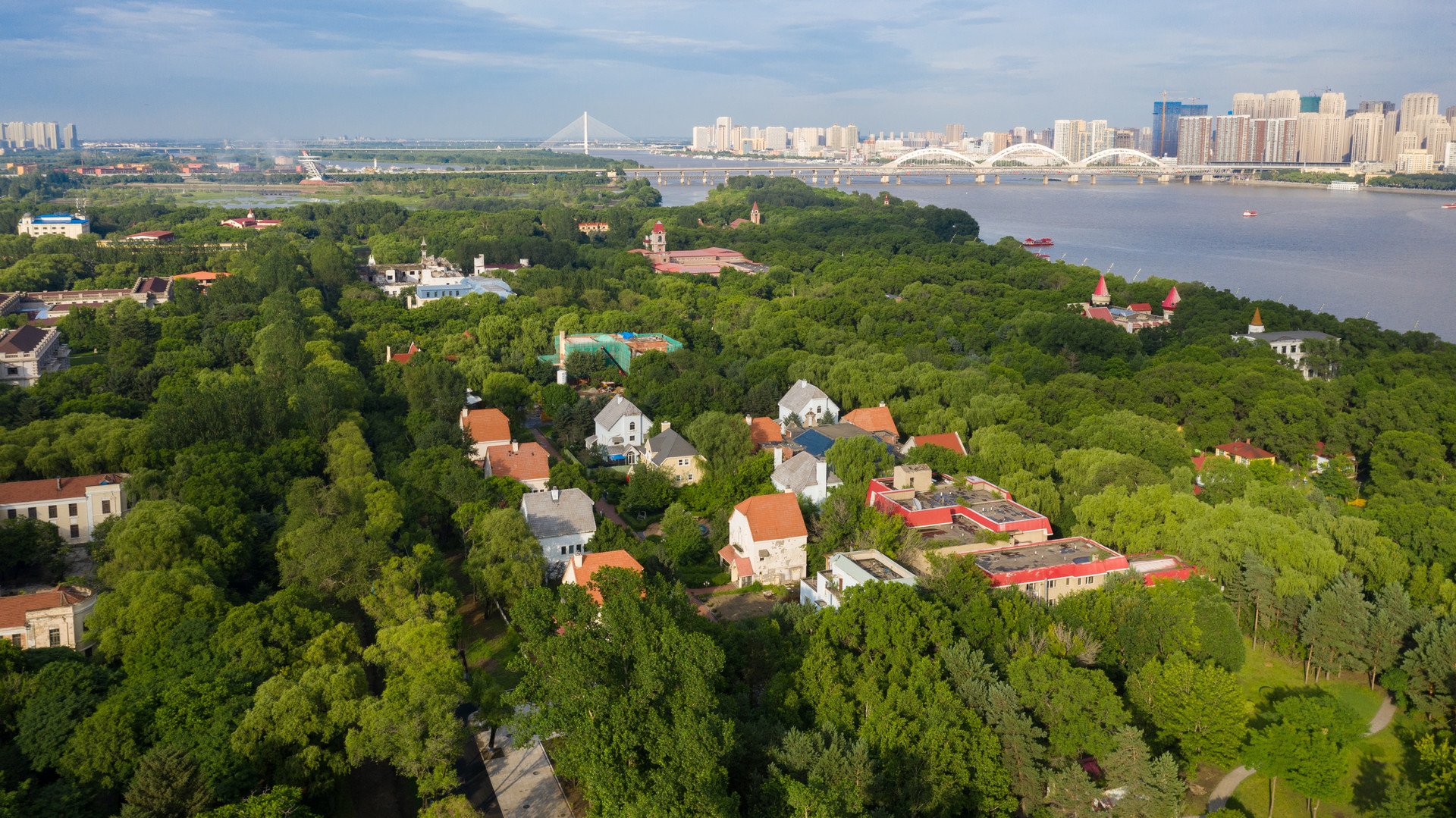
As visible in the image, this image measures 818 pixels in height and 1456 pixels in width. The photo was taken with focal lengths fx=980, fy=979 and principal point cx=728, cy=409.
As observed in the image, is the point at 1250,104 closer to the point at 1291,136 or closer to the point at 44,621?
the point at 1291,136

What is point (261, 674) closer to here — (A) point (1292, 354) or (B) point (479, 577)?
(B) point (479, 577)

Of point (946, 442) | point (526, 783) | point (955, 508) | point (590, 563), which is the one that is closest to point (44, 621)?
point (526, 783)

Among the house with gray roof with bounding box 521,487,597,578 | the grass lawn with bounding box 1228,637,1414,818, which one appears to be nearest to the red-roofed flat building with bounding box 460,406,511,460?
the house with gray roof with bounding box 521,487,597,578

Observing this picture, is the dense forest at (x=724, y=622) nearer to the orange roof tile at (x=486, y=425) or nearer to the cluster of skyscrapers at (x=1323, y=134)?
the orange roof tile at (x=486, y=425)

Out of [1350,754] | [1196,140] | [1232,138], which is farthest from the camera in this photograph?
[1196,140]

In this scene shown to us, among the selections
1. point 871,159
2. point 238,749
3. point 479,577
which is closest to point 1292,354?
point 479,577
